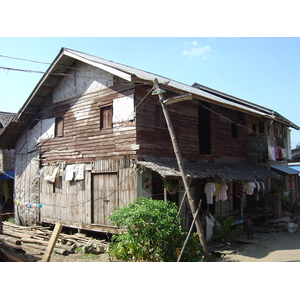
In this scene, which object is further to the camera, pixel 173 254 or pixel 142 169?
pixel 142 169

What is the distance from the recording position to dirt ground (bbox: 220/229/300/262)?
392 inches

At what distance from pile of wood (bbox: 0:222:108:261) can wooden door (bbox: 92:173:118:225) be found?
0.98 meters

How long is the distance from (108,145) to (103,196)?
2.25 metres

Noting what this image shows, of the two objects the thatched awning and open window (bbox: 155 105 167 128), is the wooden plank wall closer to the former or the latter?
the thatched awning

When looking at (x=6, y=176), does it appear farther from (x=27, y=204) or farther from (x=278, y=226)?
(x=278, y=226)

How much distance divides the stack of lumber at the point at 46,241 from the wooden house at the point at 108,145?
69 centimetres

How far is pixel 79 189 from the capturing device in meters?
13.3

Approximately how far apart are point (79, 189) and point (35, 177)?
3.92m

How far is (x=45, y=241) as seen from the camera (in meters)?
11.9

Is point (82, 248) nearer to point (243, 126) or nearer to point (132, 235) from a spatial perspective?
point (132, 235)

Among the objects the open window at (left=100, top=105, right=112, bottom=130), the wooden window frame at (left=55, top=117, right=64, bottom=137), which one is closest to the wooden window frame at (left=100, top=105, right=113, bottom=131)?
the open window at (left=100, top=105, right=112, bottom=130)

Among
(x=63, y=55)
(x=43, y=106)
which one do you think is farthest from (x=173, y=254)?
(x=43, y=106)

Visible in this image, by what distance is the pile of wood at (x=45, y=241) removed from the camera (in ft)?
35.5

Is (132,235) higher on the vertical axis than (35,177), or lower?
lower
